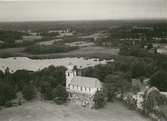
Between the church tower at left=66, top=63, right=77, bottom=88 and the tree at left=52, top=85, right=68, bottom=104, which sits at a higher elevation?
the church tower at left=66, top=63, right=77, bottom=88

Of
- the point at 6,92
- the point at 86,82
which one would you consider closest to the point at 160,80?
the point at 86,82

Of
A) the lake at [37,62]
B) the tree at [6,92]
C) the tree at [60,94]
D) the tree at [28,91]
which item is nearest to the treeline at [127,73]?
the lake at [37,62]

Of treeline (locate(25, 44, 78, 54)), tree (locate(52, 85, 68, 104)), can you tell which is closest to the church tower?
tree (locate(52, 85, 68, 104))

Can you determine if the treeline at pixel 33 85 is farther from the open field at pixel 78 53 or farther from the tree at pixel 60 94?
the open field at pixel 78 53

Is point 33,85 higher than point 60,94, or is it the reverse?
point 33,85

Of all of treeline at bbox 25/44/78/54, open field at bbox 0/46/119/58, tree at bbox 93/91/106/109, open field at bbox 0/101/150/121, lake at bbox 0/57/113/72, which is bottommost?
open field at bbox 0/101/150/121

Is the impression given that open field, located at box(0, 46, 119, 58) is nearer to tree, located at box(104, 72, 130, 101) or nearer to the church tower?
the church tower

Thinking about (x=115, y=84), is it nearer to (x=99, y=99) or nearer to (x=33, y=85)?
(x=99, y=99)
